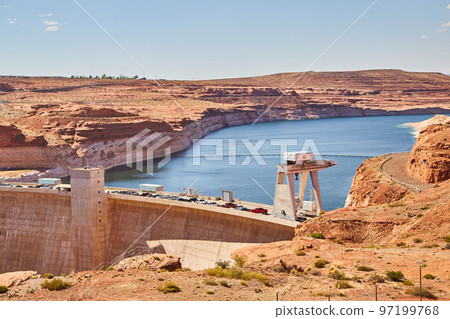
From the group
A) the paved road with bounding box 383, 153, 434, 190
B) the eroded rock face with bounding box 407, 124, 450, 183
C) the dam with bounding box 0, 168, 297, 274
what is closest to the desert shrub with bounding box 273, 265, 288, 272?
the dam with bounding box 0, 168, 297, 274

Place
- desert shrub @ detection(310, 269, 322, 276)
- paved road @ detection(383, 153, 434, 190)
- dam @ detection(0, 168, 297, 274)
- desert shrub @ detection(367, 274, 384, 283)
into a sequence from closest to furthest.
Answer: desert shrub @ detection(367, 274, 384, 283) < desert shrub @ detection(310, 269, 322, 276) < dam @ detection(0, 168, 297, 274) < paved road @ detection(383, 153, 434, 190)

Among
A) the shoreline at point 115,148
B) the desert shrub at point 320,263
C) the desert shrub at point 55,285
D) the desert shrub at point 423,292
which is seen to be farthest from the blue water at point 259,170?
the desert shrub at point 423,292

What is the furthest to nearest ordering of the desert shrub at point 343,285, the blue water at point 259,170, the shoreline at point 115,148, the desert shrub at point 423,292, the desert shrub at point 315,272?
the shoreline at point 115,148, the blue water at point 259,170, the desert shrub at point 315,272, the desert shrub at point 343,285, the desert shrub at point 423,292

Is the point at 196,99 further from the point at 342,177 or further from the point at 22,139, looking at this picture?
the point at 342,177

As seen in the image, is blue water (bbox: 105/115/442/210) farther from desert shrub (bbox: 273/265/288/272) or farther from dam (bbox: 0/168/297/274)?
desert shrub (bbox: 273/265/288/272)

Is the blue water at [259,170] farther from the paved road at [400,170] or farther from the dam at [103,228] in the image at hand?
the dam at [103,228]

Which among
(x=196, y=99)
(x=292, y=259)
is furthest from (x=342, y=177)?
(x=196, y=99)

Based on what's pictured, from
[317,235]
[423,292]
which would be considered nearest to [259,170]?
[317,235]
